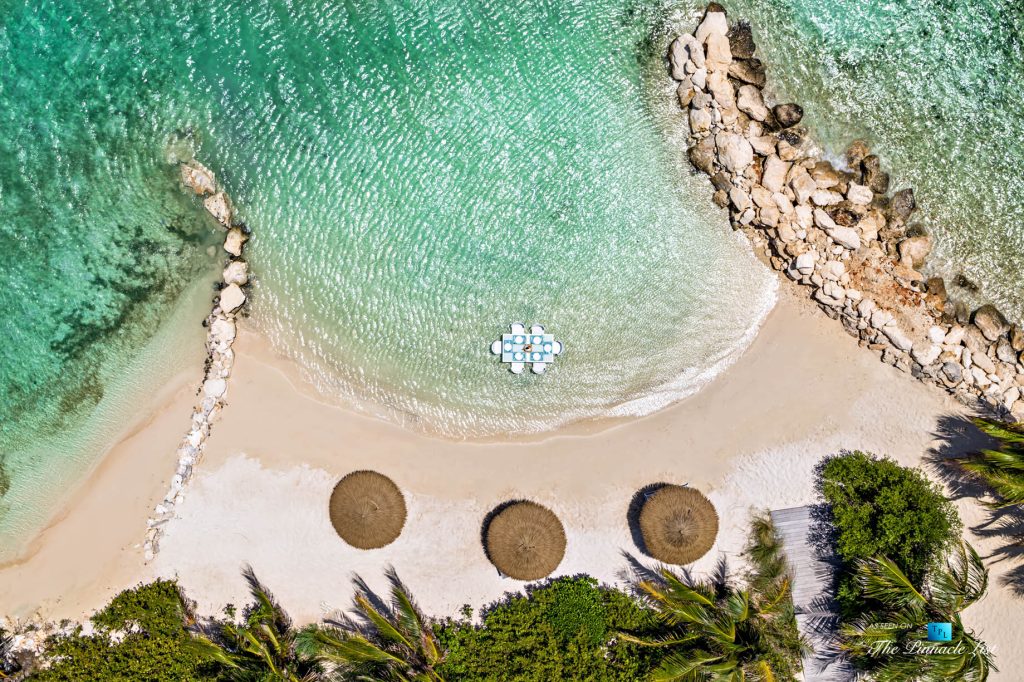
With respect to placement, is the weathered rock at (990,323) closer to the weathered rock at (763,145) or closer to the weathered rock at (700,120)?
the weathered rock at (763,145)

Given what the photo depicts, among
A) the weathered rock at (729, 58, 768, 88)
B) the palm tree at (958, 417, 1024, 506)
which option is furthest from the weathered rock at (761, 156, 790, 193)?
the palm tree at (958, 417, 1024, 506)

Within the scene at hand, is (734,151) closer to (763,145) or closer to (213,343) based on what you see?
(763,145)

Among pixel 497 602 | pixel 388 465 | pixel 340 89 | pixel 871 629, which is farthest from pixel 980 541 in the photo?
pixel 340 89

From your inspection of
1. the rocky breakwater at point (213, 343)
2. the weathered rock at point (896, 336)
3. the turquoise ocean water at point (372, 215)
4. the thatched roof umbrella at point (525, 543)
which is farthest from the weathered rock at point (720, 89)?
the rocky breakwater at point (213, 343)

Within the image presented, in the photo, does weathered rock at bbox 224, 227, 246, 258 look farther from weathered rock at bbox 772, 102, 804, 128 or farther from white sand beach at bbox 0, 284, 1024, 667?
weathered rock at bbox 772, 102, 804, 128

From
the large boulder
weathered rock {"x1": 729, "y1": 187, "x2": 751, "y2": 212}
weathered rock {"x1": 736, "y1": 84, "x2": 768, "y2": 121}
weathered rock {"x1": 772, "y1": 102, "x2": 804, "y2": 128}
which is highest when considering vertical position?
weathered rock {"x1": 736, "y1": 84, "x2": 768, "y2": 121}

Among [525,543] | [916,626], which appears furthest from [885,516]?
[525,543]
